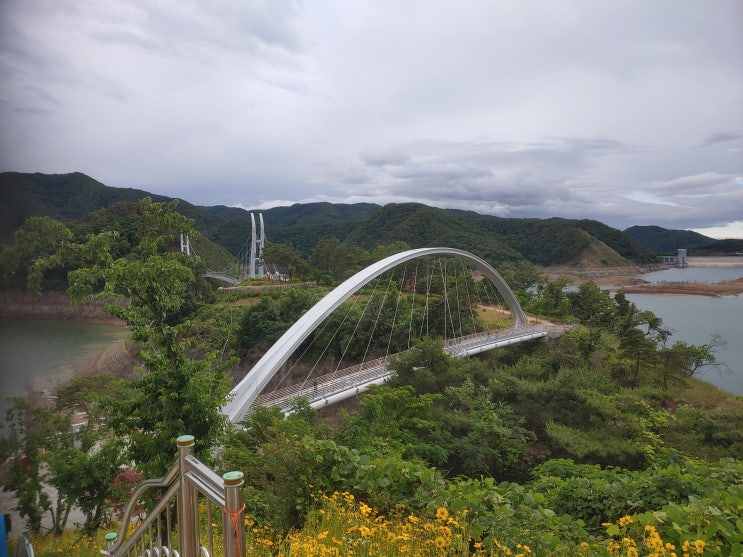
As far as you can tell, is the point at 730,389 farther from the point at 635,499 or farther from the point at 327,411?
the point at 635,499

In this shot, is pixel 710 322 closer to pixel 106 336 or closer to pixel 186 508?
pixel 186 508

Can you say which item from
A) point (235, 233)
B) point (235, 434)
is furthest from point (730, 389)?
point (235, 233)

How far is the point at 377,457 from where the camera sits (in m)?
4.33

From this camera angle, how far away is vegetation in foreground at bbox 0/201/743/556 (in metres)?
2.53

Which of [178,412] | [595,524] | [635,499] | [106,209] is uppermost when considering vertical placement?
[106,209]

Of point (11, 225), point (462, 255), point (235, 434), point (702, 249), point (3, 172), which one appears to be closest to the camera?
point (3, 172)

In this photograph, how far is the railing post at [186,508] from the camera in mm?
1436

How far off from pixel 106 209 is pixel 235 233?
33.3 meters

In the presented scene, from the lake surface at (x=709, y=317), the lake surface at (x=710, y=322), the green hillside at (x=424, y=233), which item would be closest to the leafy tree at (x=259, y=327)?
the lake surface at (x=710, y=322)

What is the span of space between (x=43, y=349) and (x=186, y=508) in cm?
836

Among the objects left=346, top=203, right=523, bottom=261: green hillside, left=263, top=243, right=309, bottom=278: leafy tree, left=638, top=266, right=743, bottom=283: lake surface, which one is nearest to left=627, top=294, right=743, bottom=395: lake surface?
left=638, top=266, right=743, bottom=283: lake surface

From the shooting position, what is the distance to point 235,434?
5859 millimetres

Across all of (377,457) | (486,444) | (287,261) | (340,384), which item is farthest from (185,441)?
(287,261)

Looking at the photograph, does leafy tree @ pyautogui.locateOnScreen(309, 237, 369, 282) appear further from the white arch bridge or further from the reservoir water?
the white arch bridge
